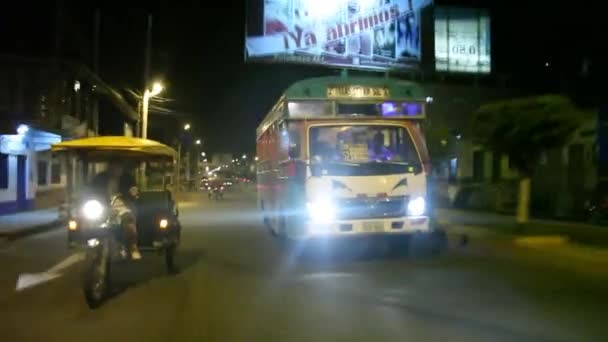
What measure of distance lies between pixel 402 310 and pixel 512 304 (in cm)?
146

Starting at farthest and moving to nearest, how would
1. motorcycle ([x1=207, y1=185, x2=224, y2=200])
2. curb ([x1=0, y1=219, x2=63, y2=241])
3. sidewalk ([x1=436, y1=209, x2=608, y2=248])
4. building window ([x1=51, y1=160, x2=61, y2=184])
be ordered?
1. motorcycle ([x1=207, y1=185, x2=224, y2=200])
2. building window ([x1=51, y1=160, x2=61, y2=184])
3. curb ([x1=0, y1=219, x2=63, y2=241])
4. sidewalk ([x1=436, y1=209, x2=608, y2=248])

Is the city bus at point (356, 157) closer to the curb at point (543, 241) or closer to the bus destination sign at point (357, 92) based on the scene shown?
the bus destination sign at point (357, 92)

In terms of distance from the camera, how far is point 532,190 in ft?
85.7

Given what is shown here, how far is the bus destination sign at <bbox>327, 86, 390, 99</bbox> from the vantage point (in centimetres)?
1384

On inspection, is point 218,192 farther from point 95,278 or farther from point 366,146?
point 95,278

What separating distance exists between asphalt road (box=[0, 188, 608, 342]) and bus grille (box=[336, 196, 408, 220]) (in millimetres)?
882

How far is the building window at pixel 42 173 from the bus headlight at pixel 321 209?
69.0ft

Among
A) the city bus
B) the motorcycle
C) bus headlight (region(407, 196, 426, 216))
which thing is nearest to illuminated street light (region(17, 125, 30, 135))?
the city bus

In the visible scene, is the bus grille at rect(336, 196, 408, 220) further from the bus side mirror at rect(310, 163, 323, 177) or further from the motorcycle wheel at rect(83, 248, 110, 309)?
Result: the motorcycle wheel at rect(83, 248, 110, 309)

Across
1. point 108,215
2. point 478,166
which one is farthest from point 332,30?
point 108,215

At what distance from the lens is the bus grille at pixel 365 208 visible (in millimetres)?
13352

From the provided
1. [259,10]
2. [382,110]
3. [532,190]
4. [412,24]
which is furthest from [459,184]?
[382,110]

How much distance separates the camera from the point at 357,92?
13.9m

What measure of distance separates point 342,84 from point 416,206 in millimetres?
2646
